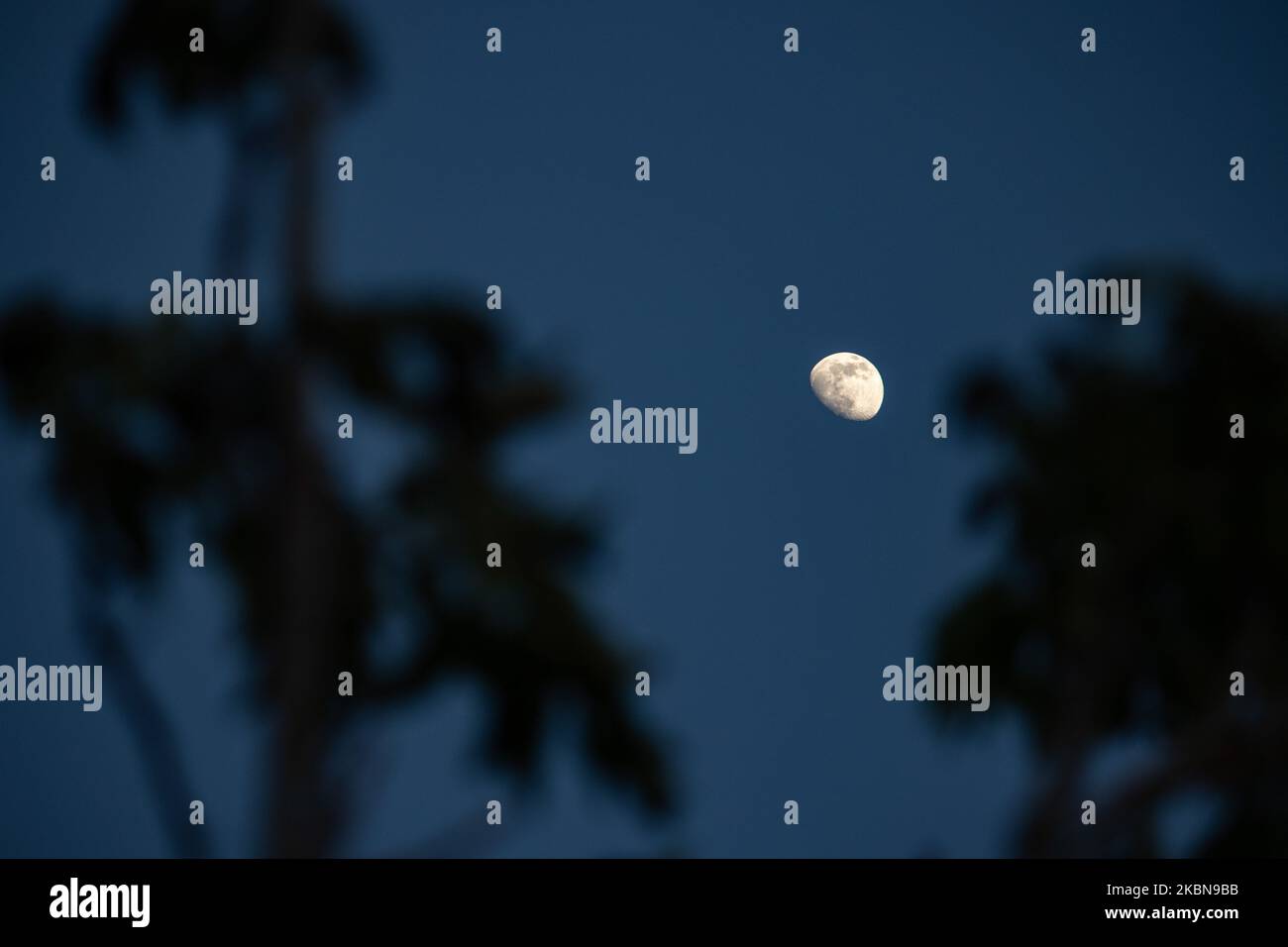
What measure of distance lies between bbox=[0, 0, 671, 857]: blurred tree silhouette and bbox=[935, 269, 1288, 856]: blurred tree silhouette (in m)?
2.14

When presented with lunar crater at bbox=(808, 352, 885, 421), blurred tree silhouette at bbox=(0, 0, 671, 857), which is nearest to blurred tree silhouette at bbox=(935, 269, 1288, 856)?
lunar crater at bbox=(808, 352, 885, 421)

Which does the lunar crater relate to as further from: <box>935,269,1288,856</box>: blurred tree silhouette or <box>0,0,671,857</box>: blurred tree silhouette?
<box>0,0,671,857</box>: blurred tree silhouette

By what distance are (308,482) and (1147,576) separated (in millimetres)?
4546

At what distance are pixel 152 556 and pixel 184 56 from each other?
2749 mm

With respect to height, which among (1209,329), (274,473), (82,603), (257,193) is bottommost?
(82,603)

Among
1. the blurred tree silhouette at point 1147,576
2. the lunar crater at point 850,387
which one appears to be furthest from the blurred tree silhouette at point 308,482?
the blurred tree silhouette at point 1147,576

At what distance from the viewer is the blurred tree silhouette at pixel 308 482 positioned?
5895 millimetres

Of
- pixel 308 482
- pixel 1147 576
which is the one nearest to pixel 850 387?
pixel 1147 576

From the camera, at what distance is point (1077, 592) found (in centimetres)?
612

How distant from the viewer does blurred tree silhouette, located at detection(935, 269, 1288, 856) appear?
6004mm

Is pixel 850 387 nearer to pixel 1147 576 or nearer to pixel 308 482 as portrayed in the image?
pixel 1147 576

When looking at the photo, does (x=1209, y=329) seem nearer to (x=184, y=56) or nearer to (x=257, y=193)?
(x=257, y=193)

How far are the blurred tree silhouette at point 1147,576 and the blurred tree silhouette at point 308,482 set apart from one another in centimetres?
214
